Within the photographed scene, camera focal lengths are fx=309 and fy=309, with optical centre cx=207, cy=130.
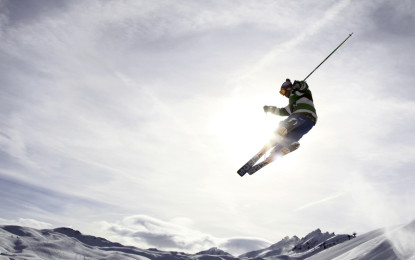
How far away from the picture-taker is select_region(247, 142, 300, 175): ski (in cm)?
1306

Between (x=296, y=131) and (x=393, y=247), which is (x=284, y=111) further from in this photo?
(x=393, y=247)

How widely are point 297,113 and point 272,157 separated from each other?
7.33ft

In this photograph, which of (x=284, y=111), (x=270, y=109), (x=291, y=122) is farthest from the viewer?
(x=270, y=109)

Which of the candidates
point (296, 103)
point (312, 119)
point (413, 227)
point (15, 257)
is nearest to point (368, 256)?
point (413, 227)

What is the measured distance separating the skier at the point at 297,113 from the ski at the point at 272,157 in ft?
0.29

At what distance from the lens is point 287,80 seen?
1253cm

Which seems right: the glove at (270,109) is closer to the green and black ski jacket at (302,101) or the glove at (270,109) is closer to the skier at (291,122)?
the skier at (291,122)

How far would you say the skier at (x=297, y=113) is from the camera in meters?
12.1

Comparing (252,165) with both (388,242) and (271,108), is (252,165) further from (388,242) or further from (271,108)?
(388,242)

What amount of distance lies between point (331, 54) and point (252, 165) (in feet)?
18.6

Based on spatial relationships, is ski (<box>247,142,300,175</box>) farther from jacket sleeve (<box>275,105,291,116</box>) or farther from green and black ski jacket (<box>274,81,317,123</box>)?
green and black ski jacket (<box>274,81,317,123</box>)

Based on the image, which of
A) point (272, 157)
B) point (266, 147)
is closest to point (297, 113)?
point (266, 147)

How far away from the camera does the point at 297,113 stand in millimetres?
12227

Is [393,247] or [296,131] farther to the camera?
[296,131]
